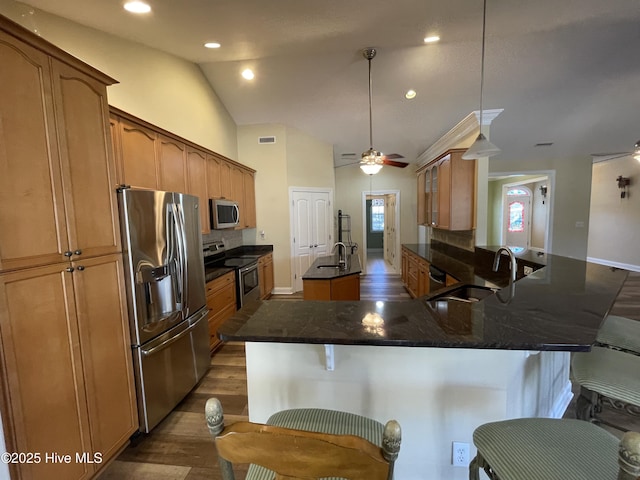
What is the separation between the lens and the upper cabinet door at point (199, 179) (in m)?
3.46

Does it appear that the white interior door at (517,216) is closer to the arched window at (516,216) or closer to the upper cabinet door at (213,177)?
the arched window at (516,216)

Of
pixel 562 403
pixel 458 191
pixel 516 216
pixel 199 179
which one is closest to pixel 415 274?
pixel 458 191

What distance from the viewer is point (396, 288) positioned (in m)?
5.92

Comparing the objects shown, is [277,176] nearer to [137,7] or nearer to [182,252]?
[137,7]

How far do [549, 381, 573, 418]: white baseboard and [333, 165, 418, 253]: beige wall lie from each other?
520 centimetres

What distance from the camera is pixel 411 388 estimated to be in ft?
4.36

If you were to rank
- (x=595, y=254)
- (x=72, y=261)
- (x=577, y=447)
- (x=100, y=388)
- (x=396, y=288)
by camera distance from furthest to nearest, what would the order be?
(x=595, y=254), (x=396, y=288), (x=100, y=388), (x=72, y=261), (x=577, y=447)

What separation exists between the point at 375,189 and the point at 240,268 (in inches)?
182

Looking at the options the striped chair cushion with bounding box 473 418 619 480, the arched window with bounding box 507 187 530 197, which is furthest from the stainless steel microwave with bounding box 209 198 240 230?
the arched window with bounding box 507 187 530 197

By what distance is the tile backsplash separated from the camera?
4347 mm

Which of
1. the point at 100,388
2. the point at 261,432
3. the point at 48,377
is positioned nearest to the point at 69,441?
the point at 100,388

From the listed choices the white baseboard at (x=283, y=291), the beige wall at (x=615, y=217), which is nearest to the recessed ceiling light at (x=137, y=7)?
the white baseboard at (x=283, y=291)

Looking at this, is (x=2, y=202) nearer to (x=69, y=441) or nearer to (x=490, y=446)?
(x=69, y=441)

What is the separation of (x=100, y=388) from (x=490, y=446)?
2.00 metres
